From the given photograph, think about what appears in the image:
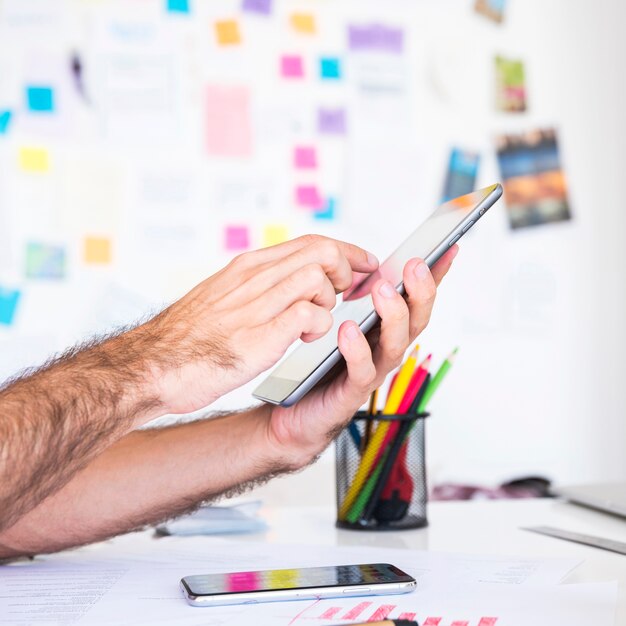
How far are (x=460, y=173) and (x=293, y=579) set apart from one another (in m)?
1.76

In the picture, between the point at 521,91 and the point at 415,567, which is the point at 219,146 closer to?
the point at 521,91

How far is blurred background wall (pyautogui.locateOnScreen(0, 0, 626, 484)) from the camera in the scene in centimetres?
198

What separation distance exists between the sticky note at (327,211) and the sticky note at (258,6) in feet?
1.52

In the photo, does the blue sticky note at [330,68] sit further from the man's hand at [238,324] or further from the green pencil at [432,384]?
Result: the man's hand at [238,324]

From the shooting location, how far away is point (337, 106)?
85.8 inches

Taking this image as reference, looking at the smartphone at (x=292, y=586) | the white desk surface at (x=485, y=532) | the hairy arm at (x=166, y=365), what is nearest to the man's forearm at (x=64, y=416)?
the hairy arm at (x=166, y=365)

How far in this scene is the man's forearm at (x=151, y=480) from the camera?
2.48 feet

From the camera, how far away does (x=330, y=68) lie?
2172 millimetres

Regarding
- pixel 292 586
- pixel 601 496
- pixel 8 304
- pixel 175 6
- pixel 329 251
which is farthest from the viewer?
pixel 175 6

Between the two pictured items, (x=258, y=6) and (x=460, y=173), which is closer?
(x=258, y=6)

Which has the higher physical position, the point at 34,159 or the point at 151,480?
the point at 34,159

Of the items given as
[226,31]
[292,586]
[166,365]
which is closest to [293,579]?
[292,586]

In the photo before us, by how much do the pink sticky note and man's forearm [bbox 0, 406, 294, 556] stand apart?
4.45 feet

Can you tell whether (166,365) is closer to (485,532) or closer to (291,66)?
(485,532)
